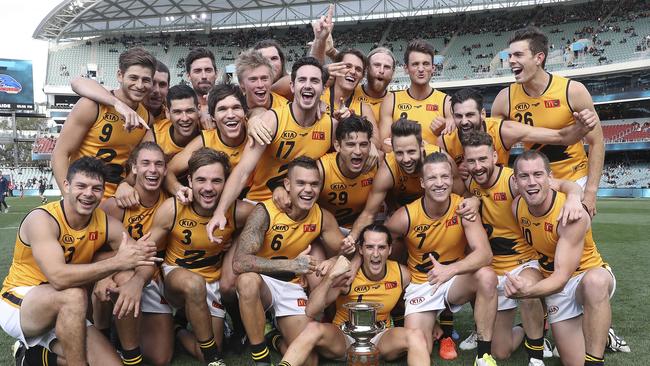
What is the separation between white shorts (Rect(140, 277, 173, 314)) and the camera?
4625 mm

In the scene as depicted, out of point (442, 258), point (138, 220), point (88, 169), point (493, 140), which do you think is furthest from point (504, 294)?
point (88, 169)

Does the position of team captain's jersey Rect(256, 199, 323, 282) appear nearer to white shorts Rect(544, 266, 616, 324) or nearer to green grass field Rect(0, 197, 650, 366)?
green grass field Rect(0, 197, 650, 366)

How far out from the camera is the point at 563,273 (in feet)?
13.0

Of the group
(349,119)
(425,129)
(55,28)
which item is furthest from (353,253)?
(55,28)

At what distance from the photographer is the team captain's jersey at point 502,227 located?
14.9 feet

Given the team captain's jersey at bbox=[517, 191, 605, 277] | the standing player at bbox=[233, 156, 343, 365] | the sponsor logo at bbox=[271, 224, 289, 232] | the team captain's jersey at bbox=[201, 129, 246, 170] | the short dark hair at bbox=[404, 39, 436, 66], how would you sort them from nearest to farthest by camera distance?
the standing player at bbox=[233, 156, 343, 365] < the team captain's jersey at bbox=[517, 191, 605, 277] < the sponsor logo at bbox=[271, 224, 289, 232] < the team captain's jersey at bbox=[201, 129, 246, 170] < the short dark hair at bbox=[404, 39, 436, 66]

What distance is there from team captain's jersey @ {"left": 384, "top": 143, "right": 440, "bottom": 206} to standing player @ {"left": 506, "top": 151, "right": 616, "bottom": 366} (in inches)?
35.7

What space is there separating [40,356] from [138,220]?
1.28 m

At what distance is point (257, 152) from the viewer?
14.6ft

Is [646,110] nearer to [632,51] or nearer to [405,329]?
[632,51]

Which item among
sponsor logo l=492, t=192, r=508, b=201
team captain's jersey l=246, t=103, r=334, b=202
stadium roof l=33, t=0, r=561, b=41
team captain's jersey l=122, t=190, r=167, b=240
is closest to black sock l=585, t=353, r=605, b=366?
sponsor logo l=492, t=192, r=508, b=201

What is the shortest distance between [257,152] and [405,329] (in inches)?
73.7

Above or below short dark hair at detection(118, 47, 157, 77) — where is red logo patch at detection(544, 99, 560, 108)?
below

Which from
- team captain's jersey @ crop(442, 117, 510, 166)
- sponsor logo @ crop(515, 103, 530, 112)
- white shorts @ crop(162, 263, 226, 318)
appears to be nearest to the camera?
white shorts @ crop(162, 263, 226, 318)
